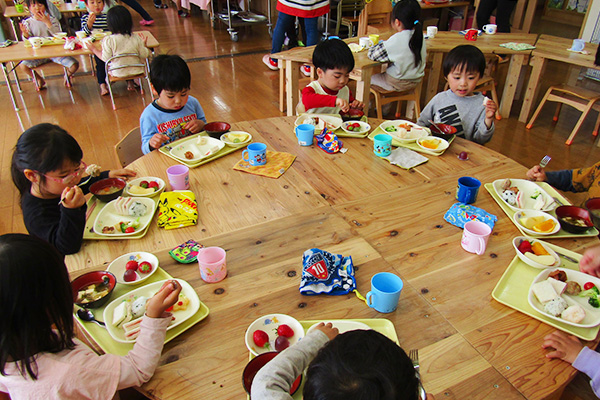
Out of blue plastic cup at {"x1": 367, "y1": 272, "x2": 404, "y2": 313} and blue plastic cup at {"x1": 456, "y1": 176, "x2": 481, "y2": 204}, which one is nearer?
blue plastic cup at {"x1": 367, "y1": 272, "x2": 404, "y2": 313}

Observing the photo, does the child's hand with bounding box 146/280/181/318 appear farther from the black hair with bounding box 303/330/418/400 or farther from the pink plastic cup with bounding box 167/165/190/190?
the pink plastic cup with bounding box 167/165/190/190

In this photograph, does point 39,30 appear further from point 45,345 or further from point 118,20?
point 45,345

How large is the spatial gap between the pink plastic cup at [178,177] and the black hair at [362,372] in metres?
1.09

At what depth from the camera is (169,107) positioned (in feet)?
7.71

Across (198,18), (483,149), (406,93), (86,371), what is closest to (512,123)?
(406,93)

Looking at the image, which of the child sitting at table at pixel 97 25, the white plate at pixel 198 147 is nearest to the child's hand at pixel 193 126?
the white plate at pixel 198 147

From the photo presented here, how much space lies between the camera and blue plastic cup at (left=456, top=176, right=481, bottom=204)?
165cm

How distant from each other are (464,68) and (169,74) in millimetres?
1644

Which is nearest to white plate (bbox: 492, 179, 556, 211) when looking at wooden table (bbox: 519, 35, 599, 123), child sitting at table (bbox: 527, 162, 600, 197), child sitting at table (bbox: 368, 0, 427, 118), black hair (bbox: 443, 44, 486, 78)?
child sitting at table (bbox: 527, 162, 600, 197)

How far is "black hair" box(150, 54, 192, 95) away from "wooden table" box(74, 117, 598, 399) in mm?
433

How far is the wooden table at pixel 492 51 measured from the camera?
154 inches

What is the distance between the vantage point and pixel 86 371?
97cm

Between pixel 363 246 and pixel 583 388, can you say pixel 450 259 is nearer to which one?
pixel 363 246

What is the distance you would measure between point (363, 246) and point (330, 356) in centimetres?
67
